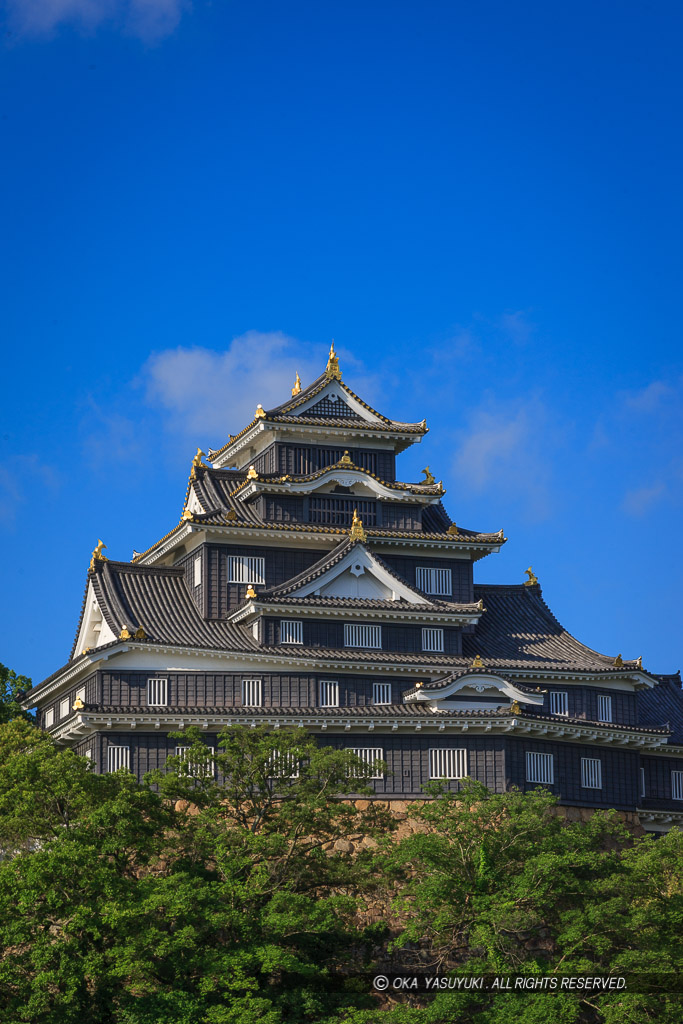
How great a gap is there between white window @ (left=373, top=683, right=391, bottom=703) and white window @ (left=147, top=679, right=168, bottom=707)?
6.73 metres

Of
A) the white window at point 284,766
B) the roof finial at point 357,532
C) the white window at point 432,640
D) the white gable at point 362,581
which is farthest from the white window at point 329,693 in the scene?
the white window at point 284,766

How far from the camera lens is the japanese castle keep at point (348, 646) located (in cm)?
4694

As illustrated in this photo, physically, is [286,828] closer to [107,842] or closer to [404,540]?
[107,842]

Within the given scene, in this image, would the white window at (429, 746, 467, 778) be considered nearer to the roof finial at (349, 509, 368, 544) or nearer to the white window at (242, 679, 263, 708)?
the white window at (242, 679, 263, 708)

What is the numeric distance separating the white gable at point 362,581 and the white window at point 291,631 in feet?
4.17

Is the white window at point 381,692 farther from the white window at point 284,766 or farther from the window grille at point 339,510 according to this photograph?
the white window at point 284,766

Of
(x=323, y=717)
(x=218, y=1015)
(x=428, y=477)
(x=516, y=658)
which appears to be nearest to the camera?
(x=218, y=1015)

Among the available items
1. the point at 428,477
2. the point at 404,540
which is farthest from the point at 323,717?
the point at 428,477

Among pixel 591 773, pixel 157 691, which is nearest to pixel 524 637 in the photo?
pixel 591 773

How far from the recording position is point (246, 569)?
51375 millimetres

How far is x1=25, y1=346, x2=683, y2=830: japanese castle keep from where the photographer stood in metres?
46.9

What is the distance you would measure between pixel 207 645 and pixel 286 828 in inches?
362

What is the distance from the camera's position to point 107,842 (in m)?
37.0

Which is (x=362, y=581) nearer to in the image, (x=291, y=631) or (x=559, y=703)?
(x=291, y=631)
